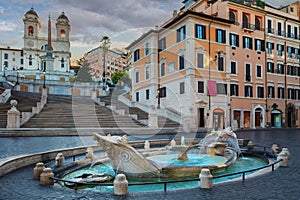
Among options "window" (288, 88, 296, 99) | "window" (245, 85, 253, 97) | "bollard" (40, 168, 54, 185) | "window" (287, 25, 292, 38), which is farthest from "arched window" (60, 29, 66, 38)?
"bollard" (40, 168, 54, 185)

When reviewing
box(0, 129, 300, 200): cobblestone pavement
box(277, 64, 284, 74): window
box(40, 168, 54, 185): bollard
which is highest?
box(277, 64, 284, 74): window

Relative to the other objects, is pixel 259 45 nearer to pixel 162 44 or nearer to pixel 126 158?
pixel 162 44

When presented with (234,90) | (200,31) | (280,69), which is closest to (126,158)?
(200,31)

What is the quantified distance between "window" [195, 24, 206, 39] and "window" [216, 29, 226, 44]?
85.5 inches

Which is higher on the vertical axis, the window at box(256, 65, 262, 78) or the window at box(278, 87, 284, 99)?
the window at box(256, 65, 262, 78)

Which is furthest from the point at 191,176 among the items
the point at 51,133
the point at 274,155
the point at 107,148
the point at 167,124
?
the point at 167,124

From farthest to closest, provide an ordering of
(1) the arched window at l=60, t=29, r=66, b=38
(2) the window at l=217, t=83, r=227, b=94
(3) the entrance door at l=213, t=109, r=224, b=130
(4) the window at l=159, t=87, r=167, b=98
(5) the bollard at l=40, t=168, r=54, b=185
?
(1) the arched window at l=60, t=29, r=66, b=38
(4) the window at l=159, t=87, r=167, b=98
(2) the window at l=217, t=83, r=227, b=94
(3) the entrance door at l=213, t=109, r=224, b=130
(5) the bollard at l=40, t=168, r=54, b=185

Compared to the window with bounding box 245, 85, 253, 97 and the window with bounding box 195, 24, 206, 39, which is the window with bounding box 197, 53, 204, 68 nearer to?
the window with bounding box 195, 24, 206, 39

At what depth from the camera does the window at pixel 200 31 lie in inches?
1275

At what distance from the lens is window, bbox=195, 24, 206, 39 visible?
32.4 metres

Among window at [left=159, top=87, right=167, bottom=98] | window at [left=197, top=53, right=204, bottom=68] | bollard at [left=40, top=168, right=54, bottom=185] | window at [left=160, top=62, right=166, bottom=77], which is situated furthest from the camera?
window at [left=160, top=62, right=166, bottom=77]

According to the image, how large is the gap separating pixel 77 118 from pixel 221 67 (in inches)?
733

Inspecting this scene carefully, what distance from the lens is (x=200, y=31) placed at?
3272 centimetres

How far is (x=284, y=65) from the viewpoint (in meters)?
40.8
